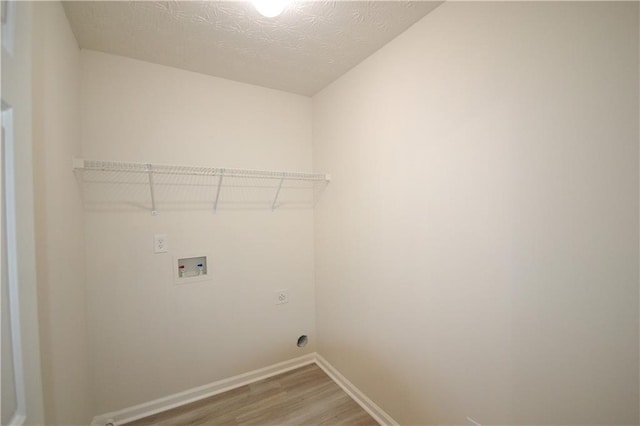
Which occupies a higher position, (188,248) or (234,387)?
(188,248)

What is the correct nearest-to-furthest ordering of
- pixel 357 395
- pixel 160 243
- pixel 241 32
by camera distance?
1. pixel 241 32
2. pixel 160 243
3. pixel 357 395

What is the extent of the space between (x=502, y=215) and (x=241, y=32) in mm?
1701

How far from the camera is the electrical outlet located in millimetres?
2273

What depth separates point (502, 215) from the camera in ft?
3.65

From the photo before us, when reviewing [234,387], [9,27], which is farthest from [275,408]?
[9,27]

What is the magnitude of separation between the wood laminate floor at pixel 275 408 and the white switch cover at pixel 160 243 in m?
1.15

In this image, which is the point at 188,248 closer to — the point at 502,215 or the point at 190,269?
the point at 190,269

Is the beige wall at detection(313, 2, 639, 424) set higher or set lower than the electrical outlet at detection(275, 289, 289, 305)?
higher

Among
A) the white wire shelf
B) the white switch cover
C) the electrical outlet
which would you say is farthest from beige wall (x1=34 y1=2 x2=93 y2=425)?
the electrical outlet

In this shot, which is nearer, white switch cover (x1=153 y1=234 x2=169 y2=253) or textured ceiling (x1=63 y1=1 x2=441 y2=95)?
textured ceiling (x1=63 y1=1 x2=441 y2=95)

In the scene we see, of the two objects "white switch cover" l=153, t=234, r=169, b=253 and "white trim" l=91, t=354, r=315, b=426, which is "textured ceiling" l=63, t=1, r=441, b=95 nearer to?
"white switch cover" l=153, t=234, r=169, b=253

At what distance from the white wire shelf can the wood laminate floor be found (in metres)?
1.44

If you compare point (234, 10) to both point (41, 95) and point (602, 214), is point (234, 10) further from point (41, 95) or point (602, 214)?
point (602, 214)

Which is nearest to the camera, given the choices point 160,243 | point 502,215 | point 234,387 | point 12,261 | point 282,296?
point 12,261
